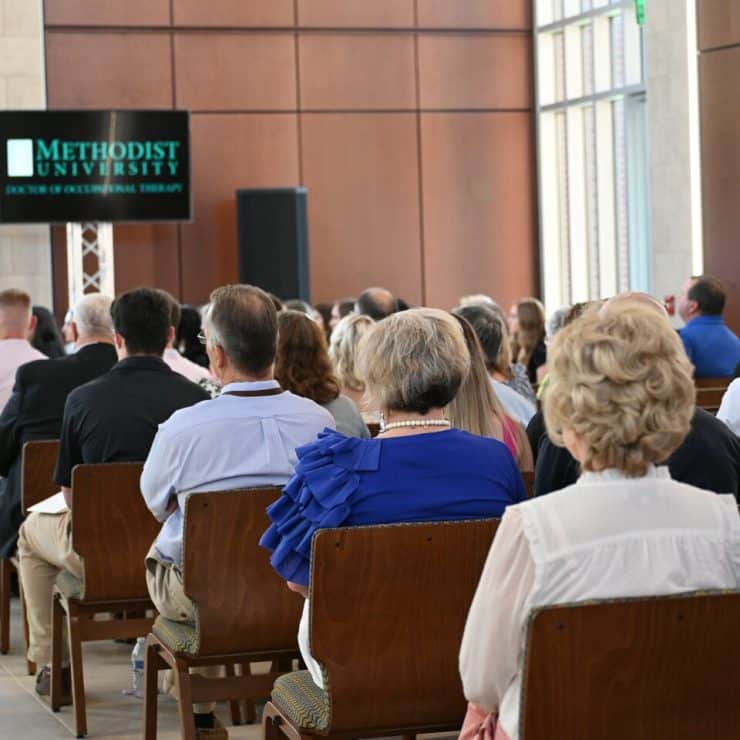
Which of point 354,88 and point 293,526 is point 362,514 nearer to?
point 293,526

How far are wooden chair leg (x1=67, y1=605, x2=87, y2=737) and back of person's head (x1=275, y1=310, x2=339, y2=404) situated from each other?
1.00m

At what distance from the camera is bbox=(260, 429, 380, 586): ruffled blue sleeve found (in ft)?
9.98

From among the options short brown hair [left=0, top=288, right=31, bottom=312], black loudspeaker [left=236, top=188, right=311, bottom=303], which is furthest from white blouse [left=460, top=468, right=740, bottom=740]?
black loudspeaker [left=236, top=188, right=311, bottom=303]

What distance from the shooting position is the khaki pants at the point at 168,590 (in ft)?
13.1

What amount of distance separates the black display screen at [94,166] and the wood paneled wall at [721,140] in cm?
460

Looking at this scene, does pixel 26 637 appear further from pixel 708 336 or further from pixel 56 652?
pixel 708 336

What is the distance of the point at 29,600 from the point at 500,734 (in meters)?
3.24

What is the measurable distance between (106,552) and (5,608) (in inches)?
60.2

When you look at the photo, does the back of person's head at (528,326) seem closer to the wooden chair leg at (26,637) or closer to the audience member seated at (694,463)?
the wooden chair leg at (26,637)

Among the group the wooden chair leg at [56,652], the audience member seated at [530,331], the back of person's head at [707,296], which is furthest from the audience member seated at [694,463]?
the audience member seated at [530,331]

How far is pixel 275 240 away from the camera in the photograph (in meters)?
13.4

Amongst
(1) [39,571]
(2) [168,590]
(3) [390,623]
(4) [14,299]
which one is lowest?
(1) [39,571]

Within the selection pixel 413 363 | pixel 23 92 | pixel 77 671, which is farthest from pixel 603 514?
pixel 23 92

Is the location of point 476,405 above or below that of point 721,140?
below
